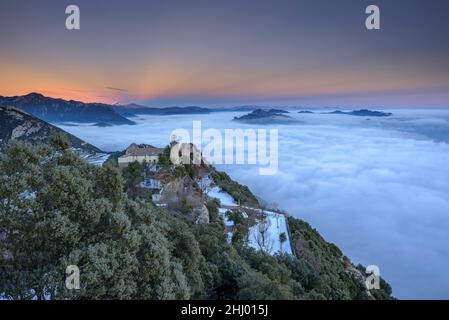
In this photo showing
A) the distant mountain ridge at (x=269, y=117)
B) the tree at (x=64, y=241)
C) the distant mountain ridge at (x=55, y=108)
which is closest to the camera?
the tree at (x=64, y=241)

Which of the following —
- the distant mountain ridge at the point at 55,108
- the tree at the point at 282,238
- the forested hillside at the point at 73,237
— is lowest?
the tree at the point at 282,238

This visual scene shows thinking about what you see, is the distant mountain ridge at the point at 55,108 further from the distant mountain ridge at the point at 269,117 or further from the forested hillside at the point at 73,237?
the distant mountain ridge at the point at 269,117

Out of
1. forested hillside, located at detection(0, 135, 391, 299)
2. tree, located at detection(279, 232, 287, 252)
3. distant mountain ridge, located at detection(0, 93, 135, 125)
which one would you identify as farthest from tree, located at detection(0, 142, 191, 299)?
tree, located at detection(279, 232, 287, 252)

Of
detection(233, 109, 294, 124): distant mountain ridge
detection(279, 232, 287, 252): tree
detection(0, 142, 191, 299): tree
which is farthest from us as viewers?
detection(233, 109, 294, 124): distant mountain ridge

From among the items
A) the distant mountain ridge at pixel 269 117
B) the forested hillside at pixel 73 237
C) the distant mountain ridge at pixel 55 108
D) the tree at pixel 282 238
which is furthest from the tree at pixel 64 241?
the distant mountain ridge at pixel 269 117

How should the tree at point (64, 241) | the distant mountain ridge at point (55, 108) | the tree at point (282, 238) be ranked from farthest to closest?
the tree at point (282, 238), the distant mountain ridge at point (55, 108), the tree at point (64, 241)

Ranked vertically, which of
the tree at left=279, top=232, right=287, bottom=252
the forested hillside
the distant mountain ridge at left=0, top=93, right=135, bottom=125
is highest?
the distant mountain ridge at left=0, top=93, right=135, bottom=125

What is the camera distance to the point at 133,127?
3136cm

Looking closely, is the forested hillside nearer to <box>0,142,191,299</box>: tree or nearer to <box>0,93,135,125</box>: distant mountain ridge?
<box>0,142,191,299</box>: tree

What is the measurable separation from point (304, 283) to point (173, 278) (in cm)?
768

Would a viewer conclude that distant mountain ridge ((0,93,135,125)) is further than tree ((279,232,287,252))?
No

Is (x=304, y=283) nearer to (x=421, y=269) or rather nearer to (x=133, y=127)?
(x=421, y=269)

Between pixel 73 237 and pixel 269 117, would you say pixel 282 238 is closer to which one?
pixel 73 237

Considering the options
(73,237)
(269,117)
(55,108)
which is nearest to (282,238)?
(73,237)
